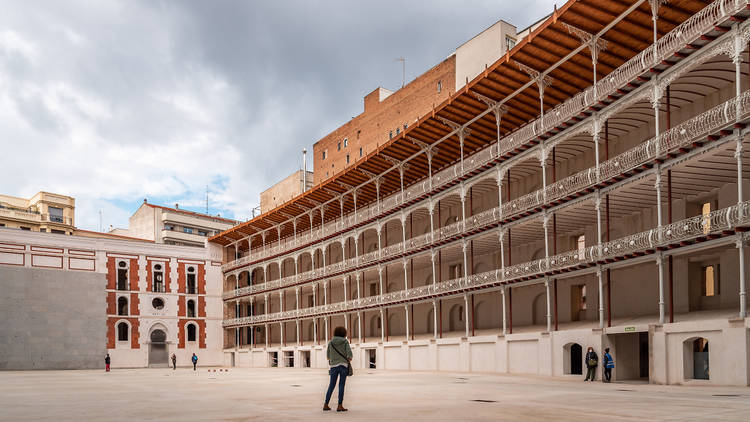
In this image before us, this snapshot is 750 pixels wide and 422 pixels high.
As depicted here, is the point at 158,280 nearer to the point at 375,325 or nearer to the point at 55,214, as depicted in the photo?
the point at 375,325

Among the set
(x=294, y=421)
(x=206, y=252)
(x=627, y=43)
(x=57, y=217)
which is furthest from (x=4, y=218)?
(x=294, y=421)

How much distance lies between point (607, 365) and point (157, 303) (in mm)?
47390

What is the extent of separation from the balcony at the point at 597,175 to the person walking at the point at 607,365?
7221 millimetres

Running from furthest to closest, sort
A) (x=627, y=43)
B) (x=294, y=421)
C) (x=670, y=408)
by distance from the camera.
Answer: (x=627, y=43) < (x=670, y=408) < (x=294, y=421)

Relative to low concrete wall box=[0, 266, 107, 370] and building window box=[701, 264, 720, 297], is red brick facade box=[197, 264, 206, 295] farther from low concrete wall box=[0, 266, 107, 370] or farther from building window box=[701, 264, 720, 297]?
building window box=[701, 264, 720, 297]

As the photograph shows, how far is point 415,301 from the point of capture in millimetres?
42344

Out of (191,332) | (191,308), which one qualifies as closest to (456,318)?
(191,332)

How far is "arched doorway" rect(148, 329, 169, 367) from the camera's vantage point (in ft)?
198

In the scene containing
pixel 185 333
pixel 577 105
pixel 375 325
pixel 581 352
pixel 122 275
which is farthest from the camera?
pixel 185 333

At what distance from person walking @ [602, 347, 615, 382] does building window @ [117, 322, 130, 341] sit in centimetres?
4639

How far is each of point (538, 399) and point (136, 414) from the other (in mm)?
8514

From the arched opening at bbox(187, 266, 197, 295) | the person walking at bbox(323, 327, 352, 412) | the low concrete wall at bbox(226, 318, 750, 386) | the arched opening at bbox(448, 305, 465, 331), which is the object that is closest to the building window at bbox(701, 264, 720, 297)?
the low concrete wall at bbox(226, 318, 750, 386)

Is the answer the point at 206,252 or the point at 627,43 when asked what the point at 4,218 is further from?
the point at 627,43

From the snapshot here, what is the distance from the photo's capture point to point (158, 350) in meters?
60.8
